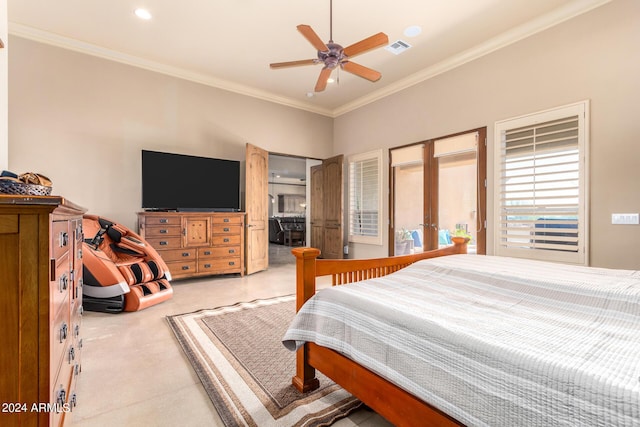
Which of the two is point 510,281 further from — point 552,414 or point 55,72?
point 55,72

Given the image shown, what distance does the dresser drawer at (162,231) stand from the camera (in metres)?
4.04

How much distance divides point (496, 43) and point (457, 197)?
6.65ft

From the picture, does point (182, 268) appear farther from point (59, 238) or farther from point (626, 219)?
point (626, 219)

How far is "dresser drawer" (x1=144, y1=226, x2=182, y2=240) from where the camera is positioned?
4039 mm

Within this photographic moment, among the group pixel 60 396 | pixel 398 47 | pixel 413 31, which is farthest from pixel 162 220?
pixel 413 31

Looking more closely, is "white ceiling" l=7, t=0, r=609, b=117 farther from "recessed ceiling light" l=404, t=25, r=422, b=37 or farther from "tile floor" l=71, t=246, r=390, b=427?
"tile floor" l=71, t=246, r=390, b=427

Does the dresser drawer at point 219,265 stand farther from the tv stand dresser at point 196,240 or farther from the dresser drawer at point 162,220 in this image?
the dresser drawer at point 162,220

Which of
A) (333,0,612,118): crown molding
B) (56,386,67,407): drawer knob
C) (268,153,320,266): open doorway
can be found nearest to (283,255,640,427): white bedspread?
(56,386,67,407): drawer knob

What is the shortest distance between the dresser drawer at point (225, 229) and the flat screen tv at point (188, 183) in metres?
0.37

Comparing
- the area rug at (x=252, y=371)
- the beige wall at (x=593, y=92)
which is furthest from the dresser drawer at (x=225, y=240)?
the beige wall at (x=593, y=92)

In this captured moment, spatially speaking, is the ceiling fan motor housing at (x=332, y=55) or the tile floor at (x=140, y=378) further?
the ceiling fan motor housing at (x=332, y=55)

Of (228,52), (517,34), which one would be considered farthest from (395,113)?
(228,52)

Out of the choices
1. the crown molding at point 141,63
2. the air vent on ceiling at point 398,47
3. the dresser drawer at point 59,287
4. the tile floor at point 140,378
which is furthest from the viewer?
the air vent on ceiling at point 398,47

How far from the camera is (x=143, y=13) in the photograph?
3336 mm
